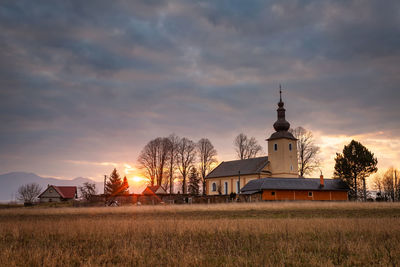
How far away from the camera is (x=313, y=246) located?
34.6ft

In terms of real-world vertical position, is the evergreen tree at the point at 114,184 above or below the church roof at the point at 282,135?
below

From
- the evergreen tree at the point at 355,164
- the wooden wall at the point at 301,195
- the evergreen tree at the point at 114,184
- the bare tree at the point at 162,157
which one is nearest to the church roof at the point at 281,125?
the evergreen tree at the point at 355,164

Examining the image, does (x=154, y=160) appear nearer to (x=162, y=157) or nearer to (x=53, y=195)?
(x=162, y=157)

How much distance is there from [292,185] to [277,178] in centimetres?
256

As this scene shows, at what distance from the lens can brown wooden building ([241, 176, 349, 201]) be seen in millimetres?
56500

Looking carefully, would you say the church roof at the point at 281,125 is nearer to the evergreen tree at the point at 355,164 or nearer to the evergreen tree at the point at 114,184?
the evergreen tree at the point at 355,164

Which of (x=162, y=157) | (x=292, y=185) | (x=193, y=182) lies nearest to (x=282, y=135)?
(x=292, y=185)

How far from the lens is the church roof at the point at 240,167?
2784 inches

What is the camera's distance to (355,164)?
63.1m

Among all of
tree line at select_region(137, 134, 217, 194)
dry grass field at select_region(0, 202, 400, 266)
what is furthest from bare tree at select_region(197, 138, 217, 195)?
dry grass field at select_region(0, 202, 400, 266)

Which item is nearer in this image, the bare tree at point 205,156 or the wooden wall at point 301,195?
the wooden wall at point 301,195

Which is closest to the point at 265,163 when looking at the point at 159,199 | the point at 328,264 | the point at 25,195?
the point at 159,199

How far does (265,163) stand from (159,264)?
6294cm

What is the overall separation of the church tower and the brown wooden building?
22.8 ft
